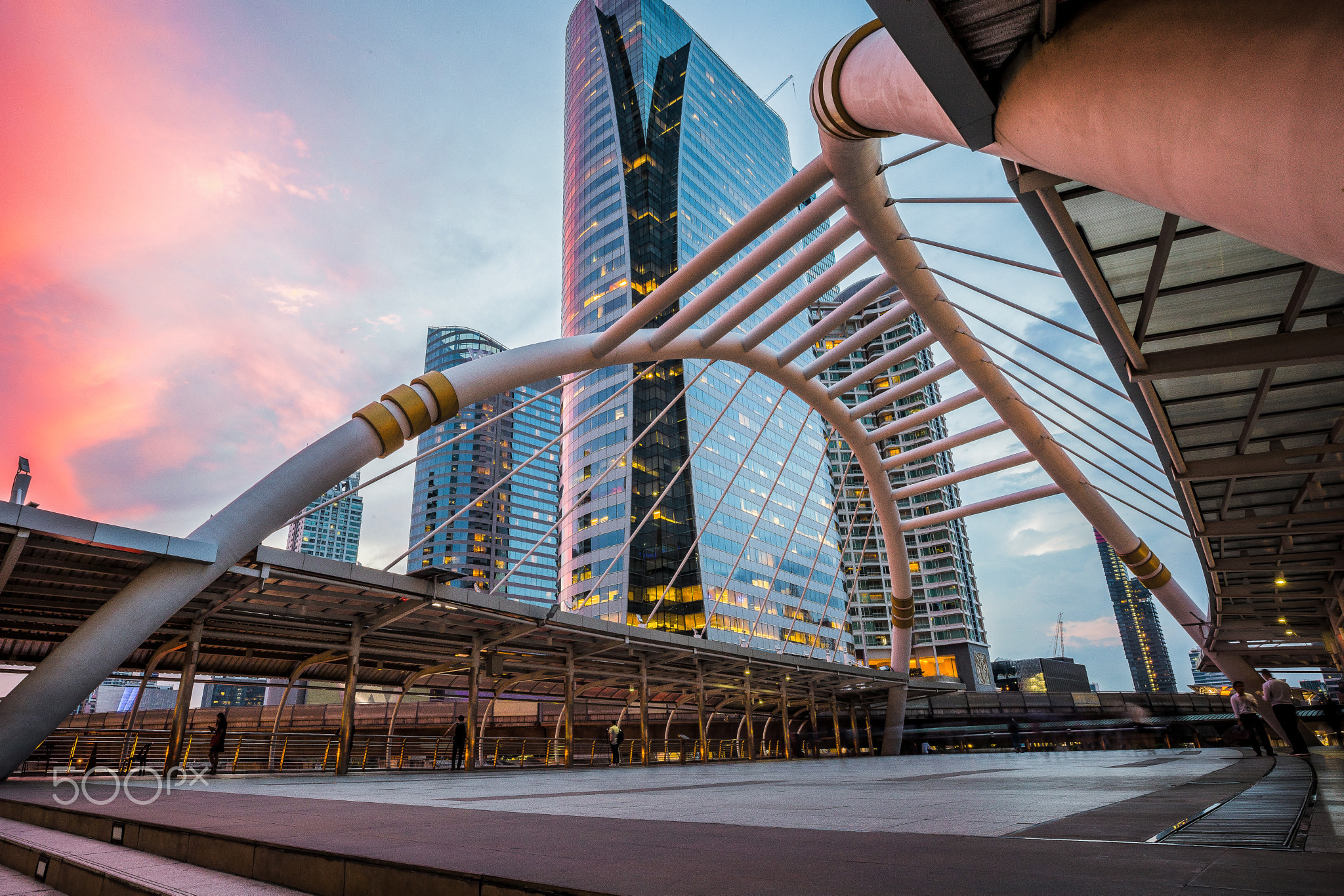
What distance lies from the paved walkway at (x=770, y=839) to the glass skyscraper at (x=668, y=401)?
55111 mm

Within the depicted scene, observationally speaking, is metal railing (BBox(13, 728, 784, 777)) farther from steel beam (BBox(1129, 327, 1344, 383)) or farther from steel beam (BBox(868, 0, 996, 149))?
steel beam (BBox(1129, 327, 1344, 383))

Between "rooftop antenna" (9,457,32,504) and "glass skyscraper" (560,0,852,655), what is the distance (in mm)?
48509

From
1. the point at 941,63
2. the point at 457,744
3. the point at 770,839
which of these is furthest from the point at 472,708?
the point at 941,63

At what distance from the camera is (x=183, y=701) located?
1545 cm

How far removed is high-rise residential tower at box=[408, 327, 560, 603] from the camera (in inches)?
5994

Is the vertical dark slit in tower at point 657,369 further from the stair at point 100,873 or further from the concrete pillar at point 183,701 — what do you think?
the stair at point 100,873

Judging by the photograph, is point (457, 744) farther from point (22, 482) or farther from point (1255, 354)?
point (1255, 354)

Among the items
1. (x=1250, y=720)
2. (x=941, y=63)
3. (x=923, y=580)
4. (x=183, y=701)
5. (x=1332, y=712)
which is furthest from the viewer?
(x=923, y=580)

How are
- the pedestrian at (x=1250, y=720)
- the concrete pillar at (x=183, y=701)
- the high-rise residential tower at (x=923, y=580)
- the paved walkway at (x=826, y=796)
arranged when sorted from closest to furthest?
the paved walkway at (x=826, y=796) → the pedestrian at (x=1250, y=720) → the concrete pillar at (x=183, y=701) → the high-rise residential tower at (x=923, y=580)

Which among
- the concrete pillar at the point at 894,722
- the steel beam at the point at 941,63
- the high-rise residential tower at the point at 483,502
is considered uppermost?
the high-rise residential tower at the point at 483,502

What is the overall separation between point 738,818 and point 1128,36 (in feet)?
16.6

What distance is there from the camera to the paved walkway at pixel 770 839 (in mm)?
2322

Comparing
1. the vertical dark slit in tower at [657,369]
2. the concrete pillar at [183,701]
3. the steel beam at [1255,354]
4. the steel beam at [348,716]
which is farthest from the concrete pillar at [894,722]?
the steel beam at [1255,354]

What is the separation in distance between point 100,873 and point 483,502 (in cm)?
14249
